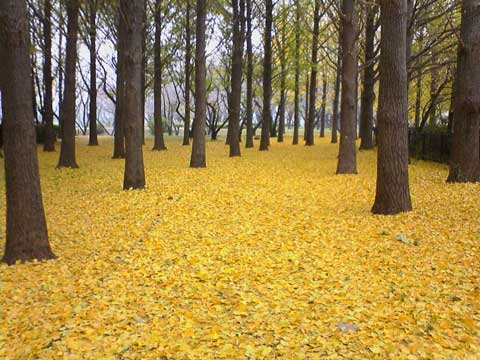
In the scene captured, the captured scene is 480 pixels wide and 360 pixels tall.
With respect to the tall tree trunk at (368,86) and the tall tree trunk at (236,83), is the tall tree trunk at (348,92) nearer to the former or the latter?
the tall tree trunk at (368,86)

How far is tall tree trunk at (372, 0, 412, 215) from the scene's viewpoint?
6531mm

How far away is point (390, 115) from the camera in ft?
21.6

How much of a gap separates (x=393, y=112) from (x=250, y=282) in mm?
3835

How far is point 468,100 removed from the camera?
8641mm

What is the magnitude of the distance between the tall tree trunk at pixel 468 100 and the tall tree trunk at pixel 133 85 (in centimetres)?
674

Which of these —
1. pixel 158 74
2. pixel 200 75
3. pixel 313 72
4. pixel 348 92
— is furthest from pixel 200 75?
pixel 313 72

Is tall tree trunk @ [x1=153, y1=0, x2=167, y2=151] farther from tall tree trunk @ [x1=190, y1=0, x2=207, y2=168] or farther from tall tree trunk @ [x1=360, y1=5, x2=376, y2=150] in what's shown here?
tall tree trunk @ [x1=360, y1=5, x2=376, y2=150]

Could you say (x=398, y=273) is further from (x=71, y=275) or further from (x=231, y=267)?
(x=71, y=275)

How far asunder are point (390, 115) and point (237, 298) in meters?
4.12

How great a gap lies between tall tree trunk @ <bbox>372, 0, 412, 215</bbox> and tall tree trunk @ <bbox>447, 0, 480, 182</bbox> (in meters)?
2.94

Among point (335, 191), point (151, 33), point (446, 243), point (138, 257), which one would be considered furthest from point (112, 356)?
point (151, 33)

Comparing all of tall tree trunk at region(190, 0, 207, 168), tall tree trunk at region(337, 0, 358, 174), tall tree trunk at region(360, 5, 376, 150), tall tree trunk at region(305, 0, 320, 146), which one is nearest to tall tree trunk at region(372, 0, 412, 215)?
tall tree trunk at region(337, 0, 358, 174)

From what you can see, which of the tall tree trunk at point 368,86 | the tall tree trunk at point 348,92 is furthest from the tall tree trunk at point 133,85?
the tall tree trunk at point 368,86

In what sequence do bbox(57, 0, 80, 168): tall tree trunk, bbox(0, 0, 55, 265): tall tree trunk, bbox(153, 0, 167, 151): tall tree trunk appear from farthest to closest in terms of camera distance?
1. bbox(153, 0, 167, 151): tall tree trunk
2. bbox(57, 0, 80, 168): tall tree trunk
3. bbox(0, 0, 55, 265): tall tree trunk
